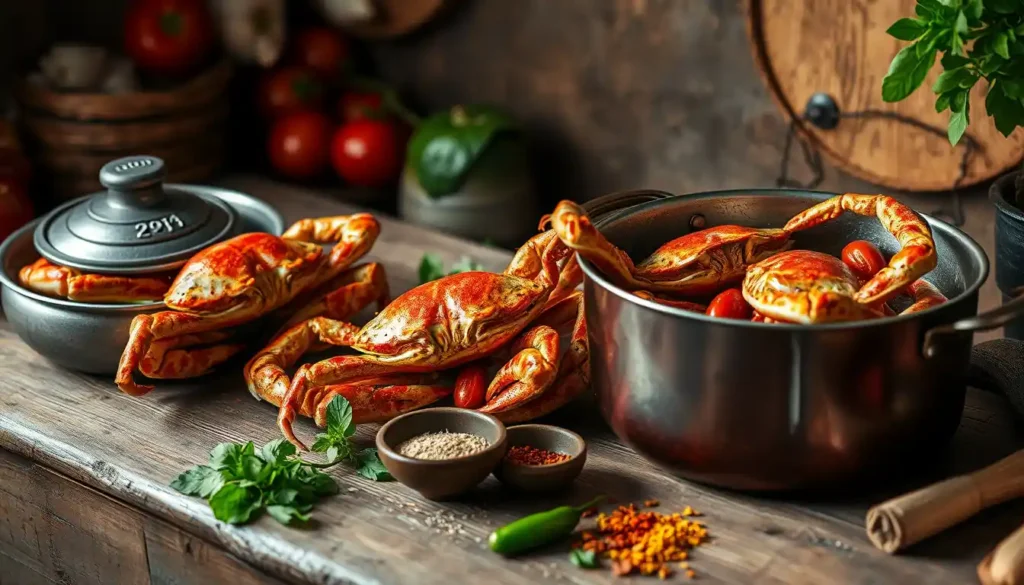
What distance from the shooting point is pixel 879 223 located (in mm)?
1418

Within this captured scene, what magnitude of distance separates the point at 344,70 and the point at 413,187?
15.3 inches

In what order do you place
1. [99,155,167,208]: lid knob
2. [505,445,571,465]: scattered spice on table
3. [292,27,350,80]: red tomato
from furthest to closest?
[292,27,350,80]: red tomato < [99,155,167,208]: lid knob < [505,445,571,465]: scattered spice on table

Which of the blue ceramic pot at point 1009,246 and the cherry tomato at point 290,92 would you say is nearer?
the blue ceramic pot at point 1009,246

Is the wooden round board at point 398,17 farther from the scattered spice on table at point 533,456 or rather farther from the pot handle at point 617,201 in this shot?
the scattered spice on table at point 533,456

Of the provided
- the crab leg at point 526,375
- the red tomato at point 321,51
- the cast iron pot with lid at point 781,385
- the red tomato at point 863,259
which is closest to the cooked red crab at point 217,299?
the crab leg at point 526,375

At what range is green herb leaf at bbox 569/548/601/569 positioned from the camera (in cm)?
116

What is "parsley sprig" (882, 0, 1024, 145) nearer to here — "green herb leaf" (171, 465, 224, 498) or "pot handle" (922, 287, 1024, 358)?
"pot handle" (922, 287, 1024, 358)

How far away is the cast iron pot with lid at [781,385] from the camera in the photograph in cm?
114

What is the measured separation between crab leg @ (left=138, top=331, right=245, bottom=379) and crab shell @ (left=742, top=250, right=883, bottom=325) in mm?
719

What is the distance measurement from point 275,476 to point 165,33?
1479 mm

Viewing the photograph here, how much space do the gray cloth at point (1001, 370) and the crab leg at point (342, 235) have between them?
0.81 metres

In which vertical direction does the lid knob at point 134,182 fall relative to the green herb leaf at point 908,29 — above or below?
below

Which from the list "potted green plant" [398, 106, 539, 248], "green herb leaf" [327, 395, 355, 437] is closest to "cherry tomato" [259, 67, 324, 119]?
"potted green plant" [398, 106, 539, 248]

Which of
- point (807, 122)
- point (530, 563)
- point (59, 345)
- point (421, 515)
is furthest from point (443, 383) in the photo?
point (807, 122)
